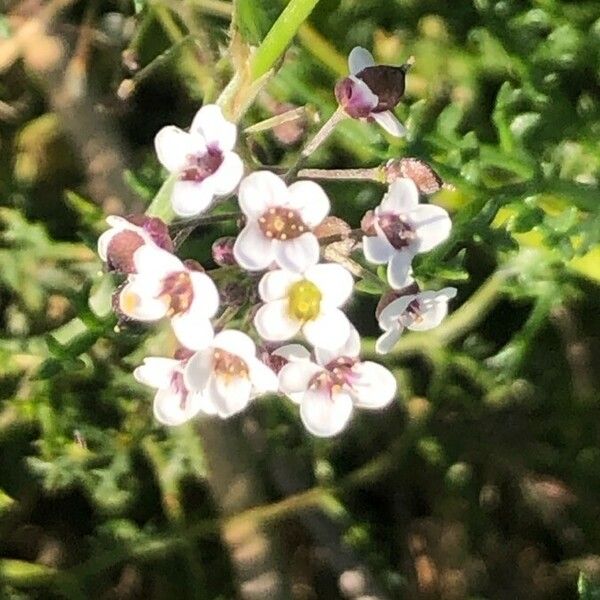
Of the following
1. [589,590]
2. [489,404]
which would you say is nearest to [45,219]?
[489,404]

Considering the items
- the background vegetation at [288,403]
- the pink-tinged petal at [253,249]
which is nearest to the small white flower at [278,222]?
the pink-tinged petal at [253,249]

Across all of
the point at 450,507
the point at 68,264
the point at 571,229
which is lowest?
the point at 450,507

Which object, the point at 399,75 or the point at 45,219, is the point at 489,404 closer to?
the point at 45,219

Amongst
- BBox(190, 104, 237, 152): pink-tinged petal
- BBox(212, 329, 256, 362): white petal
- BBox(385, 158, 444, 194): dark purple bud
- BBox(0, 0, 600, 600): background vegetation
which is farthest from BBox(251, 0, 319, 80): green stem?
BBox(0, 0, 600, 600): background vegetation

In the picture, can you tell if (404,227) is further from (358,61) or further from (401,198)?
(358,61)

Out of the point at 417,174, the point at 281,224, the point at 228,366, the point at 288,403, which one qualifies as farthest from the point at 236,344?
the point at 288,403

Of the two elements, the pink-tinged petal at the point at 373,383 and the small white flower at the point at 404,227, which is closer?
the small white flower at the point at 404,227

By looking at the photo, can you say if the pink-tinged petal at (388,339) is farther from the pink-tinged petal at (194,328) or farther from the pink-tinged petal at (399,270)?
the pink-tinged petal at (194,328)
